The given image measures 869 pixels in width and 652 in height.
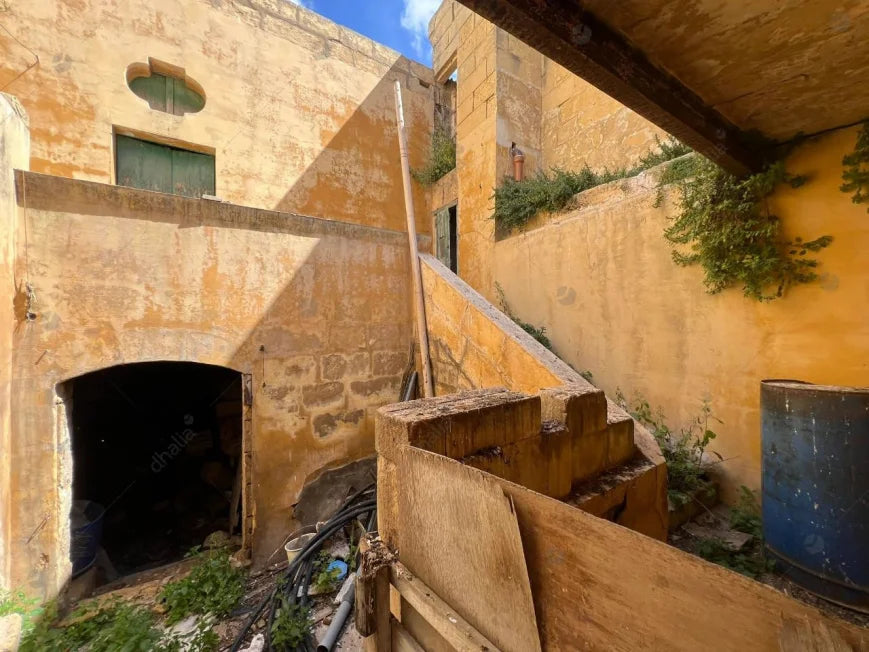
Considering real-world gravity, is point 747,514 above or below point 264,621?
above

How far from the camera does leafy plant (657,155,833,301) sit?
281 centimetres

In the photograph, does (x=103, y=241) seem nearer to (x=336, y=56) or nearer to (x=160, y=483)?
(x=160, y=483)

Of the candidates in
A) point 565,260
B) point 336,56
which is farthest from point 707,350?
point 336,56

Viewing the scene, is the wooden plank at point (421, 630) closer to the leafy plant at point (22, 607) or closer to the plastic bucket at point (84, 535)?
the leafy plant at point (22, 607)

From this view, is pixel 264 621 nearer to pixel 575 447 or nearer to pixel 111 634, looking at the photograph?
pixel 111 634

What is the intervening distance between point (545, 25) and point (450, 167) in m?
7.65

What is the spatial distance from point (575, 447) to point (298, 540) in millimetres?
2926

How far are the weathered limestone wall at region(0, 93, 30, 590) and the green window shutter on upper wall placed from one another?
13.2 feet

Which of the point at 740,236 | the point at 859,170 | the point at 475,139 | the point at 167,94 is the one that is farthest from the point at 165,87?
the point at 859,170

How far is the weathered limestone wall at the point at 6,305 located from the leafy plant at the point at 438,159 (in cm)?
726

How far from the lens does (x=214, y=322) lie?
3422 millimetres

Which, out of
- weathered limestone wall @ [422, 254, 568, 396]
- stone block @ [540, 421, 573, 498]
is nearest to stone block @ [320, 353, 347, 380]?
weathered limestone wall @ [422, 254, 568, 396]

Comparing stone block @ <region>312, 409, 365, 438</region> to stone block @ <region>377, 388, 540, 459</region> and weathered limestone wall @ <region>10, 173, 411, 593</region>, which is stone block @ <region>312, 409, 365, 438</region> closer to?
weathered limestone wall @ <region>10, 173, 411, 593</region>

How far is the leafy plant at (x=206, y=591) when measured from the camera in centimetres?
279
